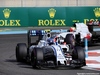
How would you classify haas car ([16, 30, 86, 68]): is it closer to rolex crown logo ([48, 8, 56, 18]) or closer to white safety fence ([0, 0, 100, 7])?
rolex crown logo ([48, 8, 56, 18])

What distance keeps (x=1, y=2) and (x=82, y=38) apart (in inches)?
665

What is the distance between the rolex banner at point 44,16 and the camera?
32.5m

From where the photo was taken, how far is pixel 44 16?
3306 cm

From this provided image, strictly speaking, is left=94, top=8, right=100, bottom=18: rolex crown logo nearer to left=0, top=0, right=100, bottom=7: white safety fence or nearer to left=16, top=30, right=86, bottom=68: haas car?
left=0, top=0, right=100, bottom=7: white safety fence

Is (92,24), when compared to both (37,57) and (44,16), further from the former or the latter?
(44,16)

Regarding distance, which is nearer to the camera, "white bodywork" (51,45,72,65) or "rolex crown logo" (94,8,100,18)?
"white bodywork" (51,45,72,65)

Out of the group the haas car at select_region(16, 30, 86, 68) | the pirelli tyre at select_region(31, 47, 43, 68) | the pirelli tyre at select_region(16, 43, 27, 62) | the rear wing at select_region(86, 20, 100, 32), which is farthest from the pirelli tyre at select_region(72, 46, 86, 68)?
the rear wing at select_region(86, 20, 100, 32)

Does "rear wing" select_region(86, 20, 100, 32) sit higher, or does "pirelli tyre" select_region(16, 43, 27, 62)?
"rear wing" select_region(86, 20, 100, 32)

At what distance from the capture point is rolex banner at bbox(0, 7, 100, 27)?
32.5 meters

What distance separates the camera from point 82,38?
2047 cm

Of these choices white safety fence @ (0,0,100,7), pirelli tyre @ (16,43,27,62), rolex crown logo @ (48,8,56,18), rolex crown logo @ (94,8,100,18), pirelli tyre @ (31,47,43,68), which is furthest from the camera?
white safety fence @ (0,0,100,7)

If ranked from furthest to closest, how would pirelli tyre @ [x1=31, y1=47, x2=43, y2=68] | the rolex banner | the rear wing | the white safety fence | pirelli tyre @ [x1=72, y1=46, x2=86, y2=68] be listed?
1. the white safety fence
2. the rolex banner
3. the rear wing
4. pirelli tyre @ [x1=72, y1=46, x2=86, y2=68]
5. pirelli tyre @ [x1=31, y1=47, x2=43, y2=68]

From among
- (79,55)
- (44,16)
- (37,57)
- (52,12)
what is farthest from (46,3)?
(37,57)

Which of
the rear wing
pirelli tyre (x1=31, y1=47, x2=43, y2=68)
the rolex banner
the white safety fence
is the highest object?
the white safety fence
